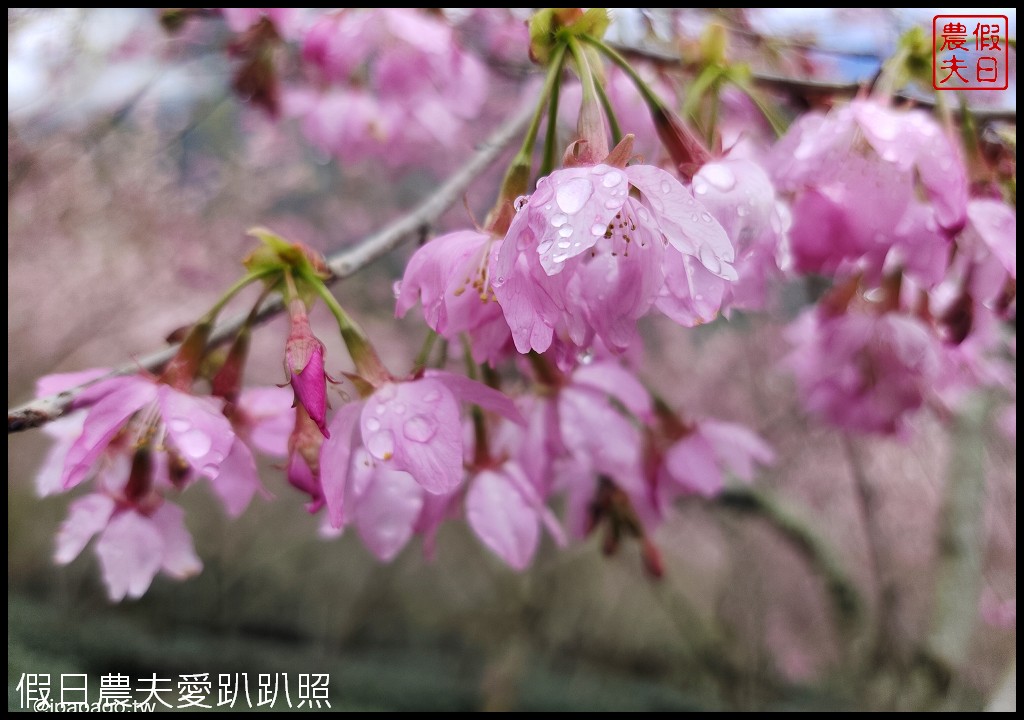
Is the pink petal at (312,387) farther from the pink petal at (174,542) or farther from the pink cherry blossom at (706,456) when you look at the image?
the pink cherry blossom at (706,456)

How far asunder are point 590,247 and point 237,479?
0.39 metres

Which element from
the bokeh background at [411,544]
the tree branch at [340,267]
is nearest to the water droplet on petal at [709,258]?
the tree branch at [340,267]

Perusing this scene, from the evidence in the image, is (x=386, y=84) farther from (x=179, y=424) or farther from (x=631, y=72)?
(x=179, y=424)

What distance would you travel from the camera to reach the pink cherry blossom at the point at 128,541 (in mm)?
577

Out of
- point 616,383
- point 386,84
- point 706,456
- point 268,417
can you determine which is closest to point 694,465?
point 706,456

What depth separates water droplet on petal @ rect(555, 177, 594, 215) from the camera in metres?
0.42

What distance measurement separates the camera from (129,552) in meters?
0.59

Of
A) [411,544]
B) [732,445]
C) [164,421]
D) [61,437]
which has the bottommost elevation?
[411,544]

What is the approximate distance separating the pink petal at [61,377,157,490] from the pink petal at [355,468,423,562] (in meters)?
0.20

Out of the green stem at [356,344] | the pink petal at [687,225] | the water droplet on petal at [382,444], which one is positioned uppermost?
the pink petal at [687,225]

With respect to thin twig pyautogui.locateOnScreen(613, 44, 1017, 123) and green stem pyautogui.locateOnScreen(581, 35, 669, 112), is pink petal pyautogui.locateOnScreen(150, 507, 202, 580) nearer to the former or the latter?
green stem pyautogui.locateOnScreen(581, 35, 669, 112)

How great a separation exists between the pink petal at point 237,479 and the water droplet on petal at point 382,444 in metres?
0.13

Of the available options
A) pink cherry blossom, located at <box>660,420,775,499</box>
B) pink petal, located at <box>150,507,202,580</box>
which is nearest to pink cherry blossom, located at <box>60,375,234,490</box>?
pink petal, located at <box>150,507,202,580</box>

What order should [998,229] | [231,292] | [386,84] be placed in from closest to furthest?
1. [231,292]
2. [998,229]
3. [386,84]
